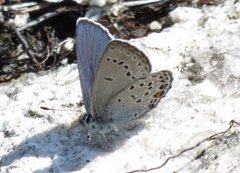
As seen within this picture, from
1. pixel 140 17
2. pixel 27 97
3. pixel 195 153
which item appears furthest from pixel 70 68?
pixel 195 153

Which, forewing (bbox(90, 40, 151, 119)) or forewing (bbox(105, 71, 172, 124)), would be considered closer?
forewing (bbox(90, 40, 151, 119))

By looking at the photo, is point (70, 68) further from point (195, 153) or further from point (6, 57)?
point (195, 153)

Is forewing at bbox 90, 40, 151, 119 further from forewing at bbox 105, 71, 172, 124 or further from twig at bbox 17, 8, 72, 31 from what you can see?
twig at bbox 17, 8, 72, 31

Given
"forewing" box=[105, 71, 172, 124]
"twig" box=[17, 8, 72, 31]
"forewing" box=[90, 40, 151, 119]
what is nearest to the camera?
"forewing" box=[90, 40, 151, 119]

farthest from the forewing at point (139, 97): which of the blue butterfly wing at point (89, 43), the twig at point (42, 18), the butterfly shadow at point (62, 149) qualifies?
the twig at point (42, 18)

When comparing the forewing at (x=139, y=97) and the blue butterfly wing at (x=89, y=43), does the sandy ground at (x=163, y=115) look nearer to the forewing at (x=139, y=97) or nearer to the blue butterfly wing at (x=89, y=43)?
the forewing at (x=139, y=97)

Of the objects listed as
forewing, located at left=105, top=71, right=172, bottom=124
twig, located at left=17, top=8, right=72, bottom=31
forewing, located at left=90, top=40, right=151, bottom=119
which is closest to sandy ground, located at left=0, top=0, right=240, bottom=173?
forewing, located at left=105, top=71, right=172, bottom=124

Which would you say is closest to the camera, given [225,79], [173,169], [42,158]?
→ [173,169]

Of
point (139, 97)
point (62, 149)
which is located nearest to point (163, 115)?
point (139, 97)
